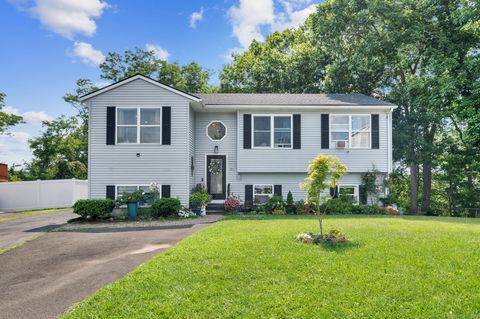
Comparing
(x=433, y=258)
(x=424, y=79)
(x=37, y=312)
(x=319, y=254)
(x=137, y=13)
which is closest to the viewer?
(x=37, y=312)

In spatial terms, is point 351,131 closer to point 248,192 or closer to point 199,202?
point 248,192

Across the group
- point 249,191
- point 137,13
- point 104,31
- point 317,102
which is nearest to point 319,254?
point 249,191

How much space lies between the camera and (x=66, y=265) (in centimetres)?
604

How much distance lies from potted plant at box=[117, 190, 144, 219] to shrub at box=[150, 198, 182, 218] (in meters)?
0.76

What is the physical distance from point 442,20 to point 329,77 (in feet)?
21.4

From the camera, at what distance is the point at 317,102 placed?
14805 mm

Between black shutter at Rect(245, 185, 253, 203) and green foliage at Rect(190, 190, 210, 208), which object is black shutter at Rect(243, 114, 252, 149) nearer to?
black shutter at Rect(245, 185, 253, 203)

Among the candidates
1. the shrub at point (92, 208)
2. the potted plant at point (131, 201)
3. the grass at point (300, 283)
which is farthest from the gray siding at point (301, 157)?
the grass at point (300, 283)

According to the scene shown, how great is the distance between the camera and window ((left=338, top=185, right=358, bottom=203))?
47.7 ft

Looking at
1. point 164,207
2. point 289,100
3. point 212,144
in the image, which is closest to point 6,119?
point 212,144

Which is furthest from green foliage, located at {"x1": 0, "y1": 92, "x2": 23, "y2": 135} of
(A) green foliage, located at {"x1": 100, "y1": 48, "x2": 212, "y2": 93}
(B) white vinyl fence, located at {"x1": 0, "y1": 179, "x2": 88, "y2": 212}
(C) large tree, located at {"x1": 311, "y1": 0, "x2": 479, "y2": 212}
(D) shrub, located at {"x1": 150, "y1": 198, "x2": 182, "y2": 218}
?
(C) large tree, located at {"x1": 311, "y1": 0, "x2": 479, "y2": 212}

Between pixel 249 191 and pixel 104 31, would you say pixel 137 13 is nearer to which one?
pixel 104 31

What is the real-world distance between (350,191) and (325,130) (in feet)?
10.3

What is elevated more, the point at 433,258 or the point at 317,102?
the point at 317,102
